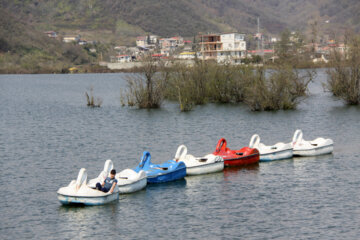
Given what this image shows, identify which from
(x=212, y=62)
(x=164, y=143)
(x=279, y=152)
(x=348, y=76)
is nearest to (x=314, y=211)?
(x=279, y=152)

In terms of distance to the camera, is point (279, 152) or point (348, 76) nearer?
point (279, 152)

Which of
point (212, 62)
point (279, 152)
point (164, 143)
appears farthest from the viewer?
point (212, 62)

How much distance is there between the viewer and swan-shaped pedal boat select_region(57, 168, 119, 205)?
2503 centimetres

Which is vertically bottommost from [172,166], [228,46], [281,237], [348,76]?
[281,237]

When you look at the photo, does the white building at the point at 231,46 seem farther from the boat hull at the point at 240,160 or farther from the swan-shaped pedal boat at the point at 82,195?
the swan-shaped pedal boat at the point at 82,195

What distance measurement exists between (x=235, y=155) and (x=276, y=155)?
331cm

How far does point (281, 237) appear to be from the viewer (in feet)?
69.9

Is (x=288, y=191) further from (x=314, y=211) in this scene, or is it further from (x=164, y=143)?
(x=164, y=143)

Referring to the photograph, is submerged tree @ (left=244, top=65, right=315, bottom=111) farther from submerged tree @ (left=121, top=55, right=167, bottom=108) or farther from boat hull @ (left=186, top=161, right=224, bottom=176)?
boat hull @ (left=186, top=161, right=224, bottom=176)

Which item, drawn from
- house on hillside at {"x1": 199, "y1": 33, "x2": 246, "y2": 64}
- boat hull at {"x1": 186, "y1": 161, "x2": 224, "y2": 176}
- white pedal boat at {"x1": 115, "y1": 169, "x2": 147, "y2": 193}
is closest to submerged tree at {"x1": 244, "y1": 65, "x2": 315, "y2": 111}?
boat hull at {"x1": 186, "y1": 161, "x2": 224, "y2": 176}

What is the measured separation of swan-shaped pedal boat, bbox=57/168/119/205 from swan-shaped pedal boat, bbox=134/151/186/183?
4.22 m

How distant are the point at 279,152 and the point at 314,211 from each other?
37.1 feet

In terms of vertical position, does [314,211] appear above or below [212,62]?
below

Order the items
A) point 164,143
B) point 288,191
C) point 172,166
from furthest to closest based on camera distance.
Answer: point 164,143 < point 172,166 < point 288,191
